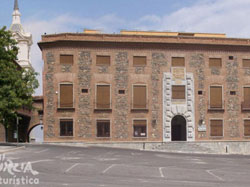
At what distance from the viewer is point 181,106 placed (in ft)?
150

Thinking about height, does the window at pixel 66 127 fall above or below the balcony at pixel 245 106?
below

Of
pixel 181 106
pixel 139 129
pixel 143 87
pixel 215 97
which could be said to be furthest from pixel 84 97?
pixel 215 97

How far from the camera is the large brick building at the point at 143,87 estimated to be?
145 ft

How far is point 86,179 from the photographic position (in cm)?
Answer: 1678

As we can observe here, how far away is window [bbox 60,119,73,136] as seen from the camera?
43938mm

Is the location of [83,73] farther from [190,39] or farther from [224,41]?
[224,41]

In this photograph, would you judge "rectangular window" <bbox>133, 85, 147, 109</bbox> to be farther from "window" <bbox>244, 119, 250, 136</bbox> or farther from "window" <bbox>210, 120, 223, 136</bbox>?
"window" <bbox>244, 119, 250, 136</bbox>

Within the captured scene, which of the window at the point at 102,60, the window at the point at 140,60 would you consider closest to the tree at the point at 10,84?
the window at the point at 102,60

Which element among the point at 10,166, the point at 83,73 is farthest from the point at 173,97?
the point at 10,166

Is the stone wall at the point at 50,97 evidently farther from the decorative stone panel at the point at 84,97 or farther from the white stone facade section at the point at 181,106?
the white stone facade section at the point at 181,106

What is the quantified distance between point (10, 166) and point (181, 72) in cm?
2889

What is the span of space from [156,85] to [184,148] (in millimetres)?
7553

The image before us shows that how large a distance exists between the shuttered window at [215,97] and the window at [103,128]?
1170cm

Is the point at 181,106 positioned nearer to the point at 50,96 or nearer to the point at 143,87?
the point at 143,87
